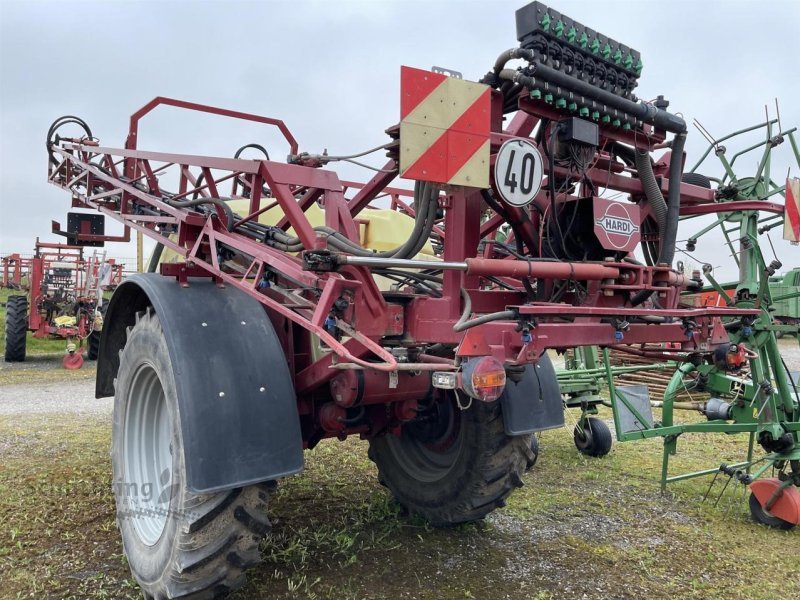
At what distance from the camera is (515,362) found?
92.0 inches

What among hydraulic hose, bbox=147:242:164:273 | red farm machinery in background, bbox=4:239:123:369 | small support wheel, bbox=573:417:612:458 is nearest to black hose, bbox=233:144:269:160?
hydraulic hose, bbox=147:242:164:273

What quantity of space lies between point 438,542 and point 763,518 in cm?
224

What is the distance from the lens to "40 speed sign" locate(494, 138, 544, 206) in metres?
2.54

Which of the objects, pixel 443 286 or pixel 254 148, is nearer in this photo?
pixel 443 286

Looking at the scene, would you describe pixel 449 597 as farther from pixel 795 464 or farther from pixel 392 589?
pixel 795 464

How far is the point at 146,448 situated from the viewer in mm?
3395

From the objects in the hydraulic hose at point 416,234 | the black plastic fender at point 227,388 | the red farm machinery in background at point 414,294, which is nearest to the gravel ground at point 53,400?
the red farm machinery in background at point 414,294

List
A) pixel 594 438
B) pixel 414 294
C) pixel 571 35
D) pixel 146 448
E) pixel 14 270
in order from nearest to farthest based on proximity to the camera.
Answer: pixel 571 35
pixel 414 294
pixel 146 448
pixel 594 438
pixel 14 270

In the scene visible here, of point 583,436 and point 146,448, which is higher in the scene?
point 146,448

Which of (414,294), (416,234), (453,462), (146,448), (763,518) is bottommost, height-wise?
(763,518)

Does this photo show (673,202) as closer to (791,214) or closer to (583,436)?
(791,214)

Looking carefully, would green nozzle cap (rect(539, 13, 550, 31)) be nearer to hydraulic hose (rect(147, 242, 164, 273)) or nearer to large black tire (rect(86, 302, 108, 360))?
hydraulic hose (rect(147, 242, 164, 273))

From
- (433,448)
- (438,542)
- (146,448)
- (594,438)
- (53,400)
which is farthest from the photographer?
(53,400)

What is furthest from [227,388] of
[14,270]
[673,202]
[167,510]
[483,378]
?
[14,270]
